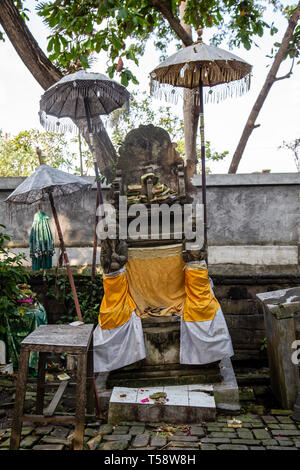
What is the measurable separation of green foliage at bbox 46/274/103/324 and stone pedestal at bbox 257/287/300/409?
273cm

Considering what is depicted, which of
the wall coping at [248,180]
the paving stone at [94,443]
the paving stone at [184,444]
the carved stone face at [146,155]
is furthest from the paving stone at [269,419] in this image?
the wall coping at [248,180]

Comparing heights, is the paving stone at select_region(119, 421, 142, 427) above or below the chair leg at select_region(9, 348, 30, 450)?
below

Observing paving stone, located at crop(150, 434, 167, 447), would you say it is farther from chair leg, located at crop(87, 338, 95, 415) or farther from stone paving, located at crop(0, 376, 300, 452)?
chair leg, located at crop(87, 338, 95, 415)

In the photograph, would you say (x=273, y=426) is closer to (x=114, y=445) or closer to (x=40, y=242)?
(x=114, y=445)

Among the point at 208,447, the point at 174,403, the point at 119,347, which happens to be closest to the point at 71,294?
the point at 119,347

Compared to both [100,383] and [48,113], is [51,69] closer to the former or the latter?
[48,113]

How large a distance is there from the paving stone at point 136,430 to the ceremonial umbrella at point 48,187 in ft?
4.80

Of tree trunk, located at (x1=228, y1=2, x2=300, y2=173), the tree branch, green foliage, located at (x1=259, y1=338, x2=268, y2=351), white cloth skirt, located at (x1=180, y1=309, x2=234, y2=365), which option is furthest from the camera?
tree trunk, located at (x1=228, y1=2, x2=300, y2=173)

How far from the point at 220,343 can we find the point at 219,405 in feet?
2.09

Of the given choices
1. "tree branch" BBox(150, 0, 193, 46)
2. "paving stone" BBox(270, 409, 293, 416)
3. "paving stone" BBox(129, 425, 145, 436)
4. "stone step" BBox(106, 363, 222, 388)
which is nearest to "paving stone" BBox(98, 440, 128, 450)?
"paving stone" BBox(129, 425, 145, 436)

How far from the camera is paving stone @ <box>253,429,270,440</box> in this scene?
3575 mm

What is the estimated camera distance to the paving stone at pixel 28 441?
329 centimetres
